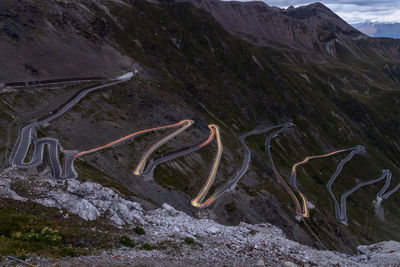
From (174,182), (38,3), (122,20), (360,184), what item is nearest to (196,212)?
(174,182)

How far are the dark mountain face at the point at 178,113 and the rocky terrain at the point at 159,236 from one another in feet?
A: 40.0

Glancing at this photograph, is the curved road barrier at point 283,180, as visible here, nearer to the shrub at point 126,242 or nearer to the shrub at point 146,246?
the shrub at point 146,246

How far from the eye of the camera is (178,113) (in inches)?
4161

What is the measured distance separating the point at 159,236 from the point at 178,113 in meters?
81.0

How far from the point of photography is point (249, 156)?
107m

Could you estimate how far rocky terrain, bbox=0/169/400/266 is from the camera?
23.3m

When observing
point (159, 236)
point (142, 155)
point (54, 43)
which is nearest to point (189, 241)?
point (159, 236)

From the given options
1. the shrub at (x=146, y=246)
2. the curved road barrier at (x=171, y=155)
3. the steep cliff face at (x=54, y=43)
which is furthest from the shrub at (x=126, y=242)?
the steep cliff face at (x=54, y=43)

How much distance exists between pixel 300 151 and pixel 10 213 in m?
154

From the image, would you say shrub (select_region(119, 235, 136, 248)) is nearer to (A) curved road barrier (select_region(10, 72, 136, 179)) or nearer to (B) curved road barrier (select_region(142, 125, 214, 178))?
(A) curved road barrier (select_region(10, 72, 136, 179))

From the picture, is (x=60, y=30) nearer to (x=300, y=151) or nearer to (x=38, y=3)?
Answer: (x=38, y=3)

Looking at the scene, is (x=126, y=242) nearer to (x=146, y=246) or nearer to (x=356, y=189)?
(x=146, y=246)

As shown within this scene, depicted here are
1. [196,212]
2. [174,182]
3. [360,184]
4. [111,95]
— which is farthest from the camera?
[360,184]

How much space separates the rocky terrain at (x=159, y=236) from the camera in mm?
23286
